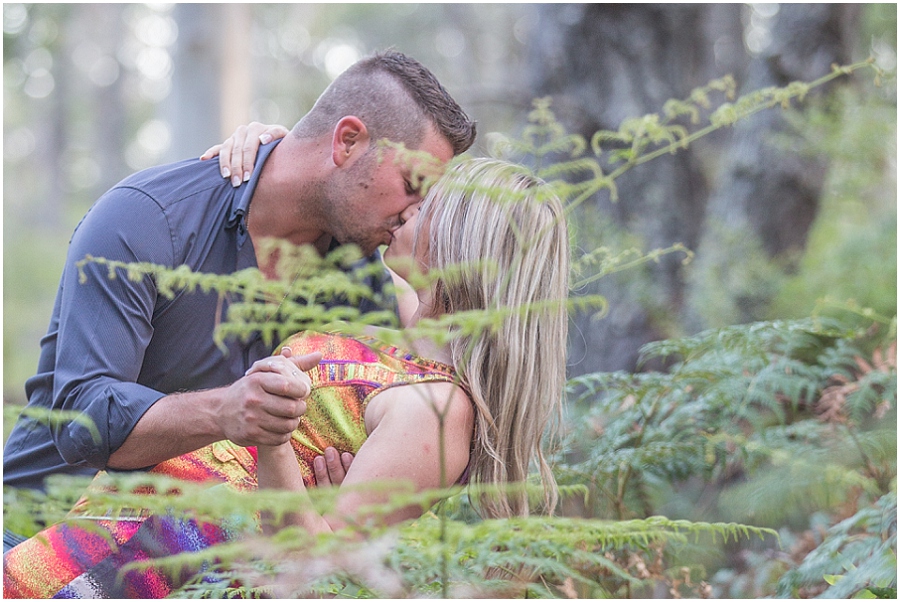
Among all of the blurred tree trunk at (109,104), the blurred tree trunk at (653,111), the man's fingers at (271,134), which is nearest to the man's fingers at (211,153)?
the man's fingers at (271,134)

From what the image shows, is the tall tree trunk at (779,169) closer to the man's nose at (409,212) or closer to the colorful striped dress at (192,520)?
the man's nose at (409,212)

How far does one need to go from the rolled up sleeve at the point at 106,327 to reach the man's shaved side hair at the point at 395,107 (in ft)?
2.36

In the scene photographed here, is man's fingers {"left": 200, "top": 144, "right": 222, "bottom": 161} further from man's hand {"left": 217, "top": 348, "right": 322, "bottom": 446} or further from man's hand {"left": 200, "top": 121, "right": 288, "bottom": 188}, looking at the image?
man's hand {"left": 217, "top": 348, "right": 322, "bottom": 446}

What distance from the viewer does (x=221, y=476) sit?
2.15 metres

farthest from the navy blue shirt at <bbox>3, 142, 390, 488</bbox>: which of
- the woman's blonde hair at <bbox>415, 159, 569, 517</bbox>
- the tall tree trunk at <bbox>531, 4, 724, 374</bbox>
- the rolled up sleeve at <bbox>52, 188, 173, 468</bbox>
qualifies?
the tall tree trunk at <bbox>531, 4, 724, 374</bbox>

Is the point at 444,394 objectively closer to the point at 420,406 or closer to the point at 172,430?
the point at 420,406

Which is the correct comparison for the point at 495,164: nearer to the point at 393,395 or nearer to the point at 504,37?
the point at 393,395

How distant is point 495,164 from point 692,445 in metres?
1.13

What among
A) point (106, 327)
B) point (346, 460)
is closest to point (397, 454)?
point (346, 460)

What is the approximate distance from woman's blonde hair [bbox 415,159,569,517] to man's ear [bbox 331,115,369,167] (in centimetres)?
74

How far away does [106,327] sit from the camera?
2277mm

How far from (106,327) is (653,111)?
4.26 metres

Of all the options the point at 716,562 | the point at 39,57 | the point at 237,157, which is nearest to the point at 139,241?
the point at 237,157

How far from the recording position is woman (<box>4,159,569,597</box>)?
1.92 m
